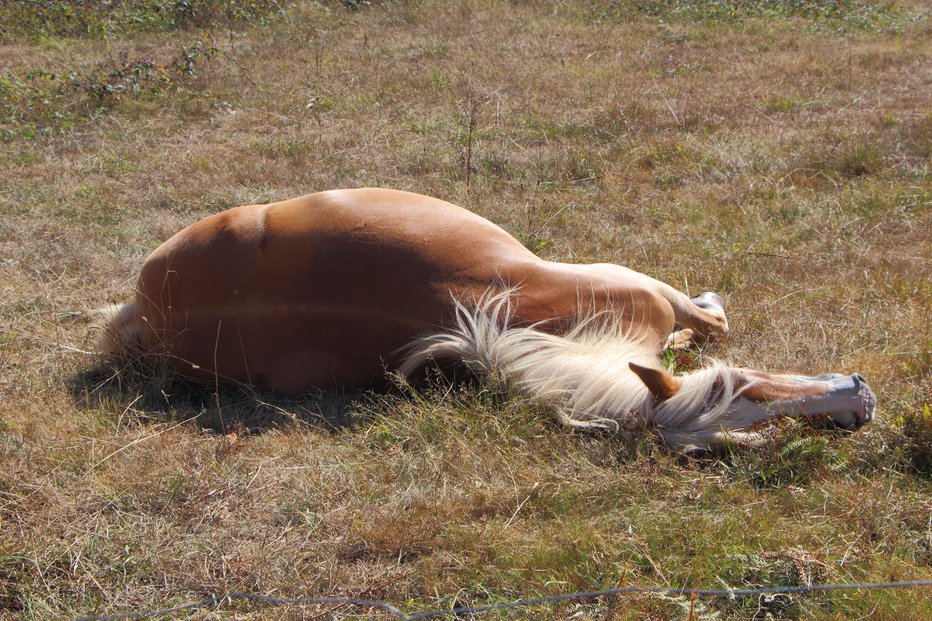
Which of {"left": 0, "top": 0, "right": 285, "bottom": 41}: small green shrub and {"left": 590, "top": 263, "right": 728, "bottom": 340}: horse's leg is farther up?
{"left": 0, "top": 0, "right": 285, "bottom": 41}: small green shrub

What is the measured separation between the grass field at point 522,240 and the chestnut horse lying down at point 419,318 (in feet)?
0.39

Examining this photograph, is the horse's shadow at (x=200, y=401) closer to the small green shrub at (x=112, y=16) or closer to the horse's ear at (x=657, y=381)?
the horse's ear at (x=657, y=381)

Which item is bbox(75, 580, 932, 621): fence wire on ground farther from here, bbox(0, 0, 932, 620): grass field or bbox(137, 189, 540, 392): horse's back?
bbox(137, 189, 540, 392): horse's back

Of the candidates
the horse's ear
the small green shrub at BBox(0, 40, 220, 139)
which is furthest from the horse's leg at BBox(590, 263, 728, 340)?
the small green shrub at BBox(0, 40, 220, 139)

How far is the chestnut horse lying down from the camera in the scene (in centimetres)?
274

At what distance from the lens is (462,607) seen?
7.14ft

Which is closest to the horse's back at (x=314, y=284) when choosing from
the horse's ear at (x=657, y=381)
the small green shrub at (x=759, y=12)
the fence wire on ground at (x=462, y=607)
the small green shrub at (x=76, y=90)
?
the horse's ear at (x=657, y=381)

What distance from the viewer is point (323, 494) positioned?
263 cm

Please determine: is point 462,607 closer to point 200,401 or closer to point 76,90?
point 200,401

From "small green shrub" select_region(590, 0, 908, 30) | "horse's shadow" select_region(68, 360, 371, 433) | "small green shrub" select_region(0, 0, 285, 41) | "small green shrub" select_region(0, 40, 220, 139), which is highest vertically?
"small green shrub" select_region(590, 0, 908, 30)

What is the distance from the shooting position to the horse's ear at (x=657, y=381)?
103 inches

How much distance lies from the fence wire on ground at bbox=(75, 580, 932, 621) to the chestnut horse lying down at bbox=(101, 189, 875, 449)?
65 cm

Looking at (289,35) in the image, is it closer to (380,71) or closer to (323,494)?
(380,71)

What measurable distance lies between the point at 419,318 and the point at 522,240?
1.76 m
